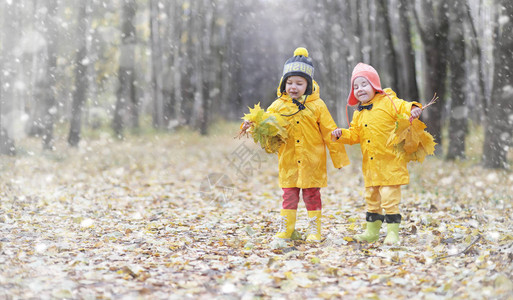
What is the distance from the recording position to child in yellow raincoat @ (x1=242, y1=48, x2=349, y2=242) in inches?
219

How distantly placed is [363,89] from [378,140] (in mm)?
586

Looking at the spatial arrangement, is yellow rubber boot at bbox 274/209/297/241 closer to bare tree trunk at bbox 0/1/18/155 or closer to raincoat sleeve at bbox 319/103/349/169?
raincoat sleeve at bbox 319/103/349/169

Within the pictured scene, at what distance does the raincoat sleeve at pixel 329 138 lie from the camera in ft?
18.5

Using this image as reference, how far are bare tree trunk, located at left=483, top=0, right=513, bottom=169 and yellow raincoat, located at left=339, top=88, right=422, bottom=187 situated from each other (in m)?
6.67

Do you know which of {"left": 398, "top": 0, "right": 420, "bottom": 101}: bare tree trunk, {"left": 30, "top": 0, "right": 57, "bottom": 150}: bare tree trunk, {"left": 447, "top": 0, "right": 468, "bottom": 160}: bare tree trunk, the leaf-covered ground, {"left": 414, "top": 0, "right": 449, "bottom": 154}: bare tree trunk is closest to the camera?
the leaf-covered ground

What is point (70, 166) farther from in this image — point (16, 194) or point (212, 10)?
point (212, 10)

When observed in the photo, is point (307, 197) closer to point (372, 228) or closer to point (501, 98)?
point (372, 228)

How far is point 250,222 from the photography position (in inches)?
281

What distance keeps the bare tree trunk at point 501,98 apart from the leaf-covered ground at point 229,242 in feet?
2.06

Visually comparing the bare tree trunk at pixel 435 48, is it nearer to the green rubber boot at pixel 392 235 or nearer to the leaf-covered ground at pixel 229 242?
the leaf-covered ground at pixel 229 242

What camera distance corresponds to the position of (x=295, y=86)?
5.58 meters

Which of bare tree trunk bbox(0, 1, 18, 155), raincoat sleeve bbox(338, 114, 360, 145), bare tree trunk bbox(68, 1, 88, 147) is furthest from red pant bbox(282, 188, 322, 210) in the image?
bare tree trunk bbox(68, 1, 88, 147)

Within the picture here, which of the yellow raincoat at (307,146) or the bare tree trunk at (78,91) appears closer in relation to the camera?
the yellow raincoat at (307,146)

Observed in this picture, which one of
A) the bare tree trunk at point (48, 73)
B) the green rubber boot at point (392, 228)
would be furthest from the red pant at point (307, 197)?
the bare tree trunk at point (48, 73)
